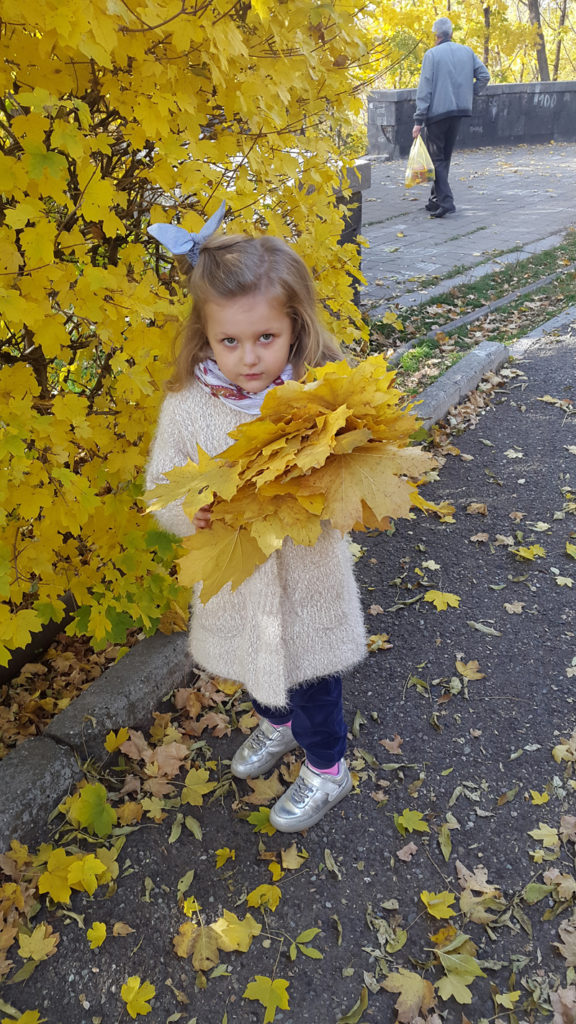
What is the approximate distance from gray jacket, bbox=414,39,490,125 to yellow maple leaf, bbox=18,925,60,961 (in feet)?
29.6

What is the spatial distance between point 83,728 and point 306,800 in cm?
75

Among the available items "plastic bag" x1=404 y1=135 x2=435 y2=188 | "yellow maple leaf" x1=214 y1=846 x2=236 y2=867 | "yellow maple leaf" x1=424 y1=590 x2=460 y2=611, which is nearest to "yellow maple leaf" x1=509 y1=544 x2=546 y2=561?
"yellow maple leaf" x1=424 y1=590 x2=460 y2=611

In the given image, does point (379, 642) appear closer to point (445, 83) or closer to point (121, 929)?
point (121, 929)

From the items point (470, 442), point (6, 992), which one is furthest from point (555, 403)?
point (6, 992)

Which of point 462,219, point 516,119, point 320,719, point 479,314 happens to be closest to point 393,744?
point 320,719

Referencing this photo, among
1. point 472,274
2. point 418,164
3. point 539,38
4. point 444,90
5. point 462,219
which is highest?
point 539,38

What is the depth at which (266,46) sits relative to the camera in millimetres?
2105

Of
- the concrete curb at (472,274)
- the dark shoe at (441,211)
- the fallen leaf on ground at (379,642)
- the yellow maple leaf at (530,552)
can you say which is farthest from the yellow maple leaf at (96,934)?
the dark shoe at (441,211)

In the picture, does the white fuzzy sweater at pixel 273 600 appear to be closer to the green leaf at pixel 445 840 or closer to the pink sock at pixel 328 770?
the pink sock at pixel 328 770

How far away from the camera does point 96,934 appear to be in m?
1.91

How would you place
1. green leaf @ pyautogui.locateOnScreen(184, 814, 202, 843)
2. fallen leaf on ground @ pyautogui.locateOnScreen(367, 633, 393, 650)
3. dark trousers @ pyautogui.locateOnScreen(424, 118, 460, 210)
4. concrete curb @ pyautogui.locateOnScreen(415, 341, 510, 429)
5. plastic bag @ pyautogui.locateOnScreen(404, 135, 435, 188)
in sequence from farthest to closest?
dark trousers @ pyautogui.locateOnScreen(424, 118, 460, 210)
plastic bag @ pyautogui.locateOnScreen(404, 135, 435, 188)
concrete curb @ pyautogui.locateOnScreen(415, 341, 510, 429)
fallen leaf on ground @ pyautogui.locateOnScreen(367, 633, 393, 650)
green leaf @ pyautogui.locateOnScreen(184, 814, 202, 843)

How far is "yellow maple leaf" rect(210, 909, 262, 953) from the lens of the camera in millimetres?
1887

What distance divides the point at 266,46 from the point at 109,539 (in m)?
1.56

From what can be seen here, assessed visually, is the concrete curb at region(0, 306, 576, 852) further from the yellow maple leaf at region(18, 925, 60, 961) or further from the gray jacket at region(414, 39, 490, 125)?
the gray jacket at region(414, 39, 490, 125)
